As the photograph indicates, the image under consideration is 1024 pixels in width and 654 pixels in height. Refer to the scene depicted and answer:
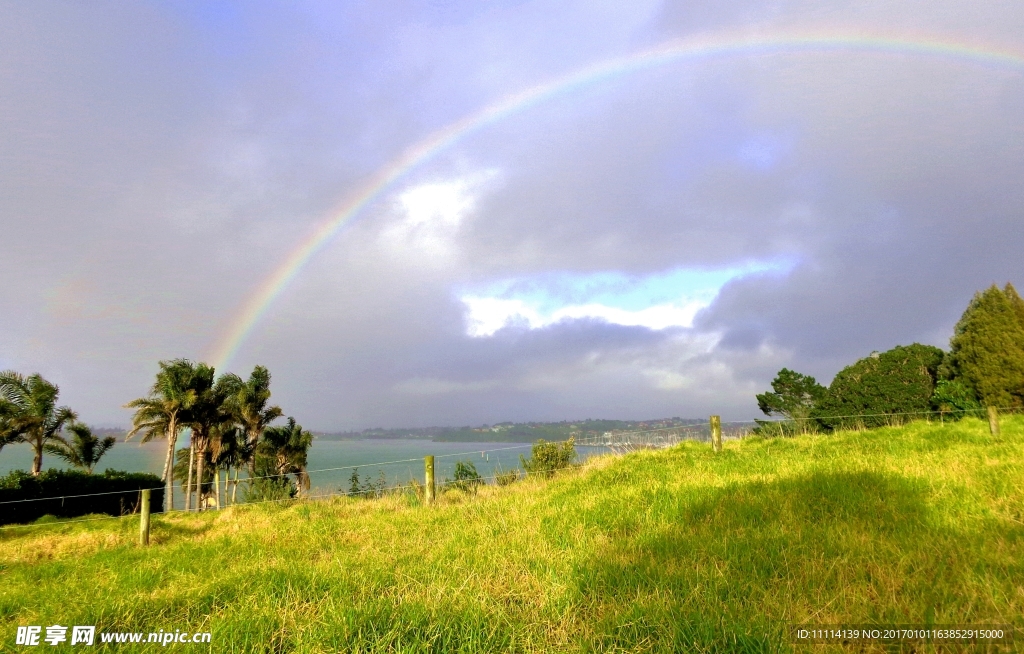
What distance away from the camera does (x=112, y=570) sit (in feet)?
23.4

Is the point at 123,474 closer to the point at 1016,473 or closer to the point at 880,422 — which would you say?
the point at 1016,473

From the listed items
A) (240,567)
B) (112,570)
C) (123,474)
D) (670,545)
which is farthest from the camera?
(123,474)

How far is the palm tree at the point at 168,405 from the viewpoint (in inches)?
1574

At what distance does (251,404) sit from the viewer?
148ft

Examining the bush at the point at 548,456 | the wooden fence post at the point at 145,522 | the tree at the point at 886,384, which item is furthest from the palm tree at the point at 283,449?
the tree at the point at 886,384

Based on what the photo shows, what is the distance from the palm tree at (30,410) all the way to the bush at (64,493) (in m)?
6.61

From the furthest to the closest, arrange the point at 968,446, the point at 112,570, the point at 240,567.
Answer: the point at 968,446, the point at 112,570, the point at 240,567

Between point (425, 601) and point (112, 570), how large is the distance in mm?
5812

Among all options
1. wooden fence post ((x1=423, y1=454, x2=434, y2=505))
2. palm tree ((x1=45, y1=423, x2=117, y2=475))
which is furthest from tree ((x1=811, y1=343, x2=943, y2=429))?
palm tree ((x1=45, y1=423, x2=117, y2=475))

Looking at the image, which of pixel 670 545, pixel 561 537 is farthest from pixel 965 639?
pixel 561 537

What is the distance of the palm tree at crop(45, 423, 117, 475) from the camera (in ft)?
118

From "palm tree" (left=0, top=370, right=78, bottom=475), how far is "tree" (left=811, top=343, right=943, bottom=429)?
50.2 metres

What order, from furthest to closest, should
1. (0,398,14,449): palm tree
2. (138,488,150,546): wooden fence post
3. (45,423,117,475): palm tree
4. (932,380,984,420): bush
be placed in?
(45,423,117,475): palm tree
(0,398,14,449): palm tree
(932,380,984,420): bush
(138,488,150,546): wooden fence post

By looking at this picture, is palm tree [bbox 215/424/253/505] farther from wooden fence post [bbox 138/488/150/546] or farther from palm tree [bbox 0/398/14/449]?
wooden fence post [bbox 138/488/150/546]
